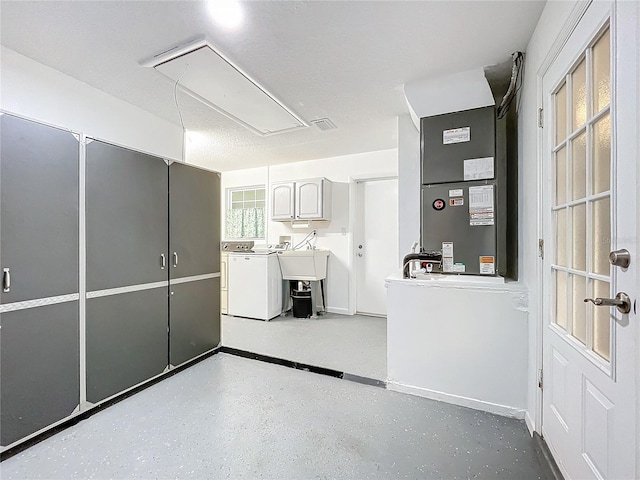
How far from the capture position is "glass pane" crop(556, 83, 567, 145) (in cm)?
140

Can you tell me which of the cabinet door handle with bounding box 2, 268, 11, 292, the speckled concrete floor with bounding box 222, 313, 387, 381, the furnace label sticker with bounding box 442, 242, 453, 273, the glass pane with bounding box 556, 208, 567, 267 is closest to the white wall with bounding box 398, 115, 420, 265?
the furnace label sticker with bounding box 442, 242, 453, 273

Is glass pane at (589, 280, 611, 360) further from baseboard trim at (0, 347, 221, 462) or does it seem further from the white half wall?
baseboard trim at (0, 347, 221, 462)

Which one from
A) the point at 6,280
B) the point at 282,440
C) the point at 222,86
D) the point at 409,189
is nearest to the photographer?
the point at 6,280

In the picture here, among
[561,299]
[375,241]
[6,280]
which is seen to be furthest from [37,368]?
[375,241]

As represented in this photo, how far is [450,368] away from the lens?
211 centimetres

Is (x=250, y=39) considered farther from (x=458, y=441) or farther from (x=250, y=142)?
(x=458, y=441)

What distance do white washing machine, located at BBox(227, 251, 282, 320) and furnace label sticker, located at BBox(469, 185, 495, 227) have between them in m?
2.82

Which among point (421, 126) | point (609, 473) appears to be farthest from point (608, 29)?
point (609, 473)

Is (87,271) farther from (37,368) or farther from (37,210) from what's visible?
(37,368)

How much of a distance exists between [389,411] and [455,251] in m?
1.24

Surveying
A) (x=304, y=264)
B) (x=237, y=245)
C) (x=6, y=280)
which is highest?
(x=237, y=245)

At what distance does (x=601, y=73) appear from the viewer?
1.09 m

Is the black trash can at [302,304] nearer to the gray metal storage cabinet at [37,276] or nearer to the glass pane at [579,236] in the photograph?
the gray metal storage cabinet at [37,276]

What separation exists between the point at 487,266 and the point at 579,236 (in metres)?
0.92
